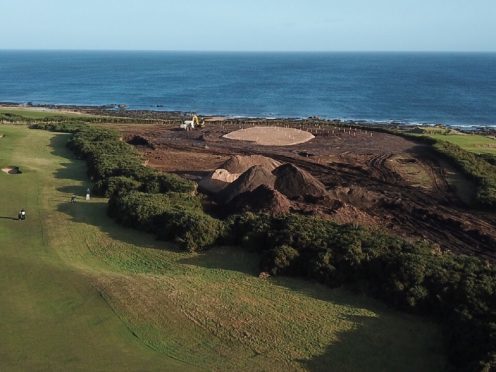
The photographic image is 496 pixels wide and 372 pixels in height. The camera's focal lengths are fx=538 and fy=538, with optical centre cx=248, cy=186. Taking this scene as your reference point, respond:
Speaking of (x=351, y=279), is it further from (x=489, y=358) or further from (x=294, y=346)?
(x=489, y=358)

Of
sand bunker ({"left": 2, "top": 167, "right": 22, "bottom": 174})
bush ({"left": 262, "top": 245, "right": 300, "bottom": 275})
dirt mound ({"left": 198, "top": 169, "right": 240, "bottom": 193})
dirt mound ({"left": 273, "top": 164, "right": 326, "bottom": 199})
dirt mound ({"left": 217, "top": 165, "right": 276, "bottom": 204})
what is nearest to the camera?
bush ({"left": 262, "top": 245, "right": 300, "bottom": 275})

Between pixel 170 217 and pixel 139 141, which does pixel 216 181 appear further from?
pixel 139 141

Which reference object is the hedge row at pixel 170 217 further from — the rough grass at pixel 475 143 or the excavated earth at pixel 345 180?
the rough grass at pixel 475 143

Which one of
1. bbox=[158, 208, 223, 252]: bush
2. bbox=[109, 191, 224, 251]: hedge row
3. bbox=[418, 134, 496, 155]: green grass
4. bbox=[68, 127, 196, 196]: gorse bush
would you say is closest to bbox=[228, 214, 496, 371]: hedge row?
bbox=[158, 208, 223, 252]: bush

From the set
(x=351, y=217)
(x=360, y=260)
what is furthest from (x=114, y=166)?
(x=360, y=260)

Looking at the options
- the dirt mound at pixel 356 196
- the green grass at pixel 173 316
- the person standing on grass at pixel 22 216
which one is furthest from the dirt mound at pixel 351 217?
the person standing on grass at pixel 22 216

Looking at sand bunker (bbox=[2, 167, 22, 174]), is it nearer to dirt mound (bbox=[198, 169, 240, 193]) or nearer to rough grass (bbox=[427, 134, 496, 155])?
dirt mound (bbox=[198, 169, 240, 193])
